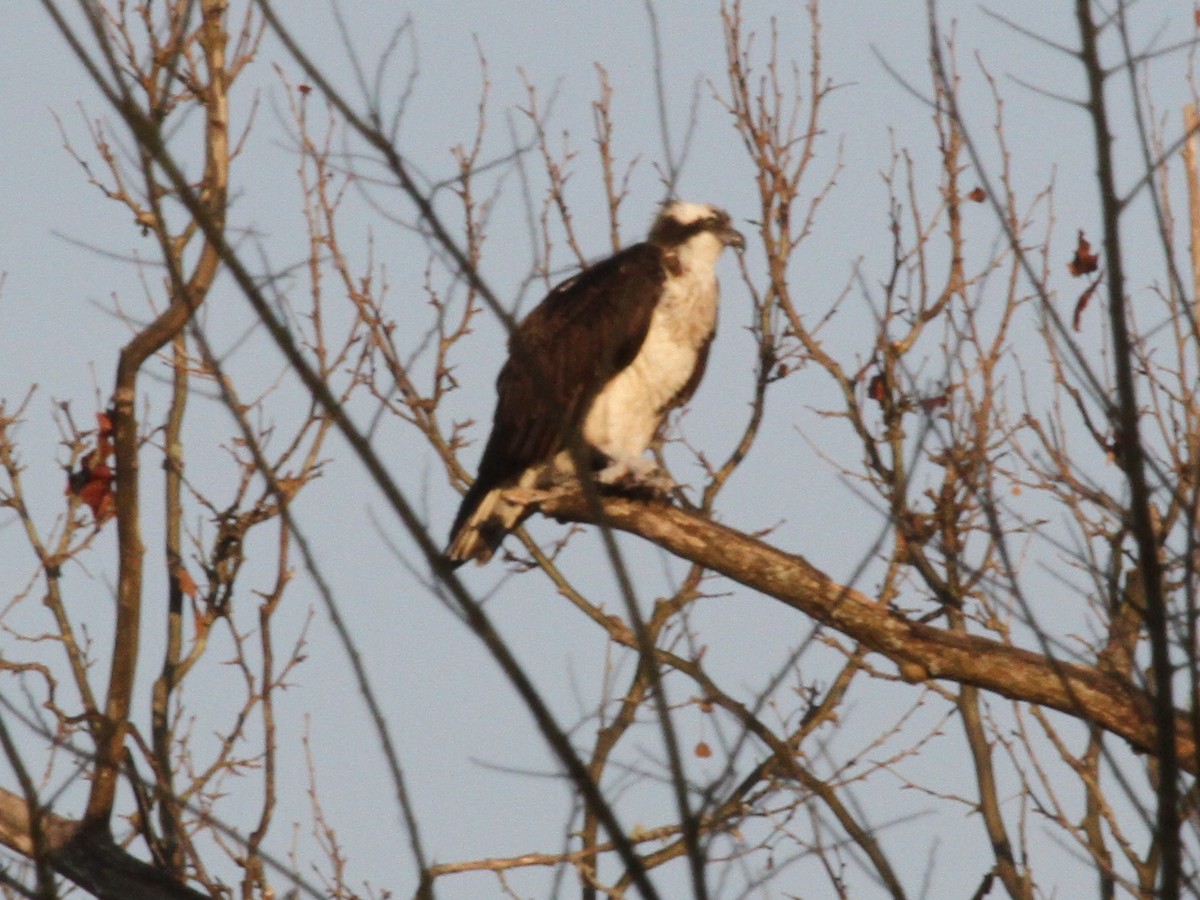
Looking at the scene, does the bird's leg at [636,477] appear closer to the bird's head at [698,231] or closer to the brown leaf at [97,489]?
the bird's head at [698,231]

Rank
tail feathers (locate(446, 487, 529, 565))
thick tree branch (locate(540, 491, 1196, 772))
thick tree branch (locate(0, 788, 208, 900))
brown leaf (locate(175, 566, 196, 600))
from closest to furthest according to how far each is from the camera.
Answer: thick tree branch (locate(0, 788, 208, 900)) < thick tree branch (locate(540, 491, 1196, 772)) < tail feathers (locate(446, 487, 529, 565)) < brown leaf (locate(175, 566, 196, 600))

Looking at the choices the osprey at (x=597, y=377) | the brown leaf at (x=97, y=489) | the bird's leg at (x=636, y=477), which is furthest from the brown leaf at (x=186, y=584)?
the bird's leg at (x=636, y=477)

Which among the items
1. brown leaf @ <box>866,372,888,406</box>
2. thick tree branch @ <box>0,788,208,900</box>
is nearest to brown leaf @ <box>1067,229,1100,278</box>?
brown leaf @ <box>866,372,888,406</box>

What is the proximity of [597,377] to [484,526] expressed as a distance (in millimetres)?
700

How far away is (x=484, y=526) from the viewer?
20.3ft

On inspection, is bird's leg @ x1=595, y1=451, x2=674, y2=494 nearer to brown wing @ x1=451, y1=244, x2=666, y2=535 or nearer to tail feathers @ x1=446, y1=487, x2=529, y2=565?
brown wing @ x1=451, y1=244, x2=666, y2=535

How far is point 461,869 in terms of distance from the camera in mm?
6332

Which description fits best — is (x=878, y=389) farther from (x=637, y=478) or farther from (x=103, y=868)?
(x=103, y=868)

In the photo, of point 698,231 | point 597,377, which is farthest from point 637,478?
point 698,231

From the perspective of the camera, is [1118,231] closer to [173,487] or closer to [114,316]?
[114,316]

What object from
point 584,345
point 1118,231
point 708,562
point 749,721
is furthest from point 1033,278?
point 584,345

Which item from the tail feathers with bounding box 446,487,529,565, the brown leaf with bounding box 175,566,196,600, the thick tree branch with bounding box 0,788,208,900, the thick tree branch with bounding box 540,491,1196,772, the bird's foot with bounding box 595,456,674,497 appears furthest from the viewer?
the brown leaf with bounding box 175,566,196,600

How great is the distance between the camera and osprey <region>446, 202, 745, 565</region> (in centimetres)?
618

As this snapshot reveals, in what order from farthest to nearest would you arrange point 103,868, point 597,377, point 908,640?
point 597,377 → point 908,640 → point 103,868
